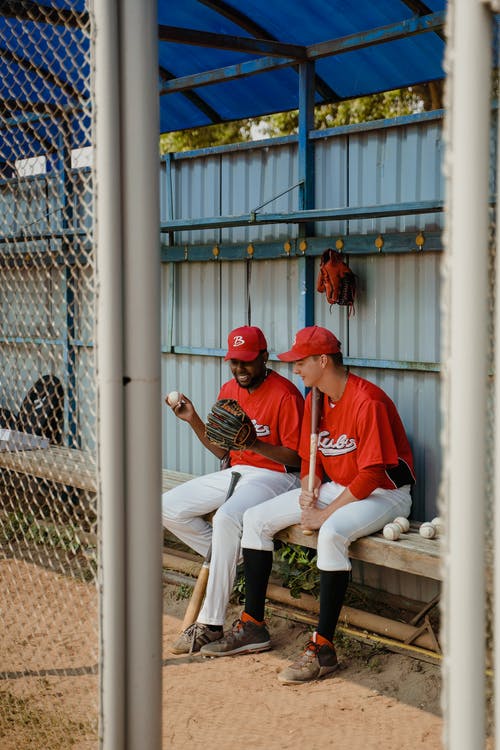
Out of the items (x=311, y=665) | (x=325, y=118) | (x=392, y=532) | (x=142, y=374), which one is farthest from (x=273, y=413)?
(x=325, y=118)

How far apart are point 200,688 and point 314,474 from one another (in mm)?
1161

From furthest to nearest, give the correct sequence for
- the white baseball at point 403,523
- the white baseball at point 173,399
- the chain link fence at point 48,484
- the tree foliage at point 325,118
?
1. the tree foliage at point 325,118
2. the white baseball at point 173,399
3. the white baseball at point 403,523
4. the chain link fence at point 48,484

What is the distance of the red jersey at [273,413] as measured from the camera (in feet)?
16.0

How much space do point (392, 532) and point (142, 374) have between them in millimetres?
2703

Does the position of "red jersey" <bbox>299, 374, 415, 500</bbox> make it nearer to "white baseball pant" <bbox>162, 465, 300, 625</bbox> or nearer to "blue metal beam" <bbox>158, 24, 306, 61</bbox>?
"white baseball pant" <bbox>162, 465, 300, 625</bbox>

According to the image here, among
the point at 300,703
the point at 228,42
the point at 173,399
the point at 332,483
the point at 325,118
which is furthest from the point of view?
the point at 325,118

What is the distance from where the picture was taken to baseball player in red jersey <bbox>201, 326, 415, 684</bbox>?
427 cm

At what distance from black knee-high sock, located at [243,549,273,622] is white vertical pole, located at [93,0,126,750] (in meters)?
2.77

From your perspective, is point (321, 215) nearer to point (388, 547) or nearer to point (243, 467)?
point (243, 467)

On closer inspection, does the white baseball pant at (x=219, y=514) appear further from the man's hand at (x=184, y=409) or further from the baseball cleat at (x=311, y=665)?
the baseball cleat at (x=311, y=665)

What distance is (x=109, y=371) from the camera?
5.58ft

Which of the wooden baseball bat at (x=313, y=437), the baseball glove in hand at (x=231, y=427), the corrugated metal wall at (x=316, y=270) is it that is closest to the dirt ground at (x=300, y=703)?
the wooden baseball bat at (x=313, y=437)

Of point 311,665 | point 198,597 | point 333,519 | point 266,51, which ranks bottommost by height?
point 311,665

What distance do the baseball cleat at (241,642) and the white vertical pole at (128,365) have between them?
2.77m
